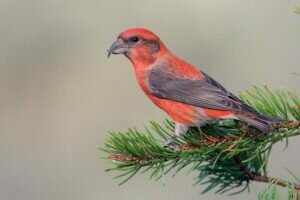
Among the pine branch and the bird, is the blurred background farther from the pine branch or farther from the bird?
the pine branch

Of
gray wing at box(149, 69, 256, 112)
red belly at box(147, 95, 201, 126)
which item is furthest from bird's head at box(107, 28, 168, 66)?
red belly at box(147, 95, 201, 126)

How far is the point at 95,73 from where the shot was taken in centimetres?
1094

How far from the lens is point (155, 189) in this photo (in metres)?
8.64

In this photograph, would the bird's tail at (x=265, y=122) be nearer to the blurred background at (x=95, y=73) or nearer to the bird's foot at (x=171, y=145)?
the bird's foot at (x=171, y=145)

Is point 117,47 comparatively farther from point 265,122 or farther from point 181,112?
point 265,122

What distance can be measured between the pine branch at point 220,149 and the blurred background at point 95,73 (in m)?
3.83

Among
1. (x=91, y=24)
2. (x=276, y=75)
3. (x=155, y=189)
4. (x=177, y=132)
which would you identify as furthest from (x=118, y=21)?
(x=177, y=132)

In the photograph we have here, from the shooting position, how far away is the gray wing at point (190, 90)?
16.5 ft

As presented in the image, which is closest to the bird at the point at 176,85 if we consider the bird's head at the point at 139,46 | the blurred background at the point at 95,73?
the bird's head at the point at 139,46

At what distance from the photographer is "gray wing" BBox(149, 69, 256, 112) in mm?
5018

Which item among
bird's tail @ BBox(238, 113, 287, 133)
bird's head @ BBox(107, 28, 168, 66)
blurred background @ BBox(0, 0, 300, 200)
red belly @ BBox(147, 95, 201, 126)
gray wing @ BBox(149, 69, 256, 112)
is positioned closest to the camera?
bird's tail @ BBox(238, 113, 287, 133)

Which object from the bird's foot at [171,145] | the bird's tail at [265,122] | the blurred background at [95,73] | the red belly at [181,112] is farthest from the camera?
the blurred background at [95,73]

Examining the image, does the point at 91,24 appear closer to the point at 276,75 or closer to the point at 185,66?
the point at 276,75

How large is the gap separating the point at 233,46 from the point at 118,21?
185cm
